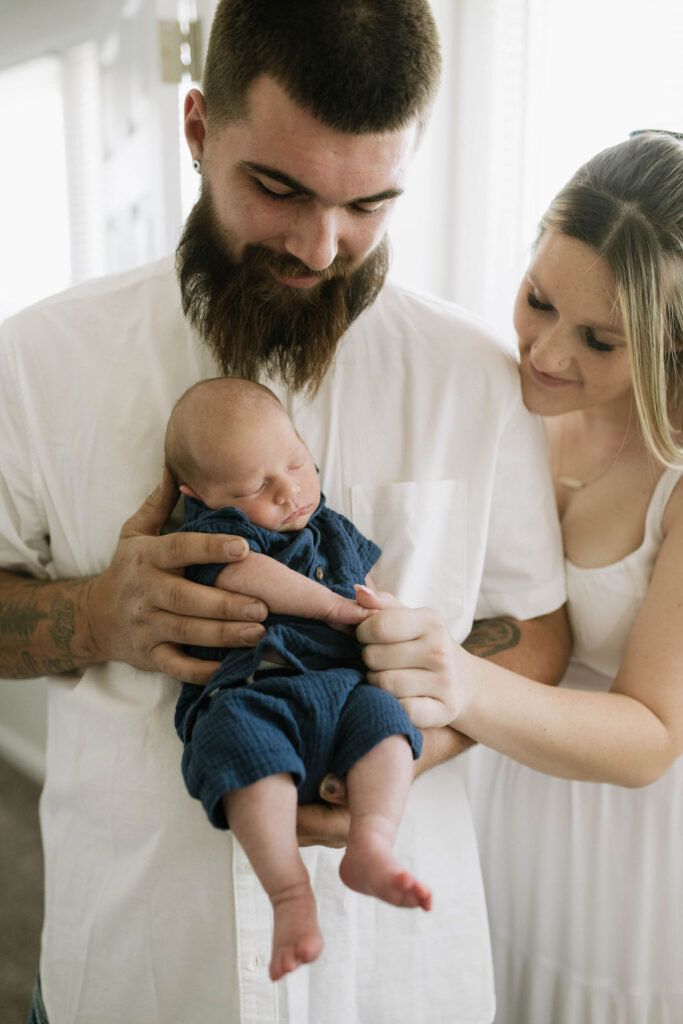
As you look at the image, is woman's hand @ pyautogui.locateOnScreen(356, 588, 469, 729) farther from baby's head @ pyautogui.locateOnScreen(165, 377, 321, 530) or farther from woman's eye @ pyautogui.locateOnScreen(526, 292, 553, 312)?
woman's eye @ pyautogui.locateOnScreen(526, 292, 553, 312)

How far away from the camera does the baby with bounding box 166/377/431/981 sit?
89cm

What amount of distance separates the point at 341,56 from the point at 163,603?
0.74 m

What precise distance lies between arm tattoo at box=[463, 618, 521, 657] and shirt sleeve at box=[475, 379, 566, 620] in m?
0.02

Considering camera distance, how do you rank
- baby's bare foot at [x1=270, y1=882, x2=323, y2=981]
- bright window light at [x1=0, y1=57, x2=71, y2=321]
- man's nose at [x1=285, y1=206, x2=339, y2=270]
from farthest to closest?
bright window light at [x1=0, y1=57, x2=71, y2=321] < man's nose at [x1=285, y1=206, x2=339, y2=270] < baby's bare foot at [x1=270, y1=882, x2=323, y2=981]

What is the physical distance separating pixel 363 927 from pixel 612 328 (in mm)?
1027

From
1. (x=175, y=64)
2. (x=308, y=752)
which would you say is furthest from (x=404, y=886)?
(x=175, y=64)

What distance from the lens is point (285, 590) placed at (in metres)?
1.07

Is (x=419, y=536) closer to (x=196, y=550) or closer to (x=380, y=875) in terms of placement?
(x=196, y=550)

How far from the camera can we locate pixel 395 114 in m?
1.10

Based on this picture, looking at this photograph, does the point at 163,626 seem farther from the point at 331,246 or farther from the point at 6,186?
the point at 6,186

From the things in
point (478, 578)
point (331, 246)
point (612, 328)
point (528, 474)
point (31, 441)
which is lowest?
point (478, 578)

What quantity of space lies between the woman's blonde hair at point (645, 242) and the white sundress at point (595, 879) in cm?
19

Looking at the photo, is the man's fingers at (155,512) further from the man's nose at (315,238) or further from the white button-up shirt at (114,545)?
the man's nose at (315,238)

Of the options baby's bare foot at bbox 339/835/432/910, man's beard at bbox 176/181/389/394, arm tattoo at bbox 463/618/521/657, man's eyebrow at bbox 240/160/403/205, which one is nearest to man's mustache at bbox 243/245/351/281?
man's beard at bbox 176/181/389/394
